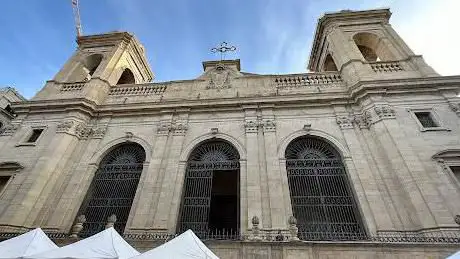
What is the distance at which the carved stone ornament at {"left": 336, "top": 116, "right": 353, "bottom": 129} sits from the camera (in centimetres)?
1084

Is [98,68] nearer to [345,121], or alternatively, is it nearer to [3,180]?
[3,180]

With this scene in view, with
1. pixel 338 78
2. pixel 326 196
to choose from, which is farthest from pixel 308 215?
pixel 338 78

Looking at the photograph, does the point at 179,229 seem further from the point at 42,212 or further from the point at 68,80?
the point at 68,80

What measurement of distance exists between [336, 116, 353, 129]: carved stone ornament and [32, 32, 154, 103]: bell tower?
11217 millimetres

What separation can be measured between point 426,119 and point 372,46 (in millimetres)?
6436

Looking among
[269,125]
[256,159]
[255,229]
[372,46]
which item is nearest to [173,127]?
[256,159]

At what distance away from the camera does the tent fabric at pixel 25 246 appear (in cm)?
539

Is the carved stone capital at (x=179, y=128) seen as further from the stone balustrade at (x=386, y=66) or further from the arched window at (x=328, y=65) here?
the arched window at (x=328, y=65)

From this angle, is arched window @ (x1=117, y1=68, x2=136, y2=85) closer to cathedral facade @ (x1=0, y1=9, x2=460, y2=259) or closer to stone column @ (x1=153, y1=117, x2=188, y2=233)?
cathedral facade @ (x1=0, y1=9, x2=460, y2=259)

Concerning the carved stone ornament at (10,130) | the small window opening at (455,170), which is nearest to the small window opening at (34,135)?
the carved stone ornament at (10,130)

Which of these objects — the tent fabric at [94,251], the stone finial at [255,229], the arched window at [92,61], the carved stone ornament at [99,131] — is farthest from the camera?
the arched window at [92,61]

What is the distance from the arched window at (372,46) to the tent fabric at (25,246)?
1581 cm

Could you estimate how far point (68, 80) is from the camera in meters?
14.8

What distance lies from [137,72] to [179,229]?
12538 millimetres
